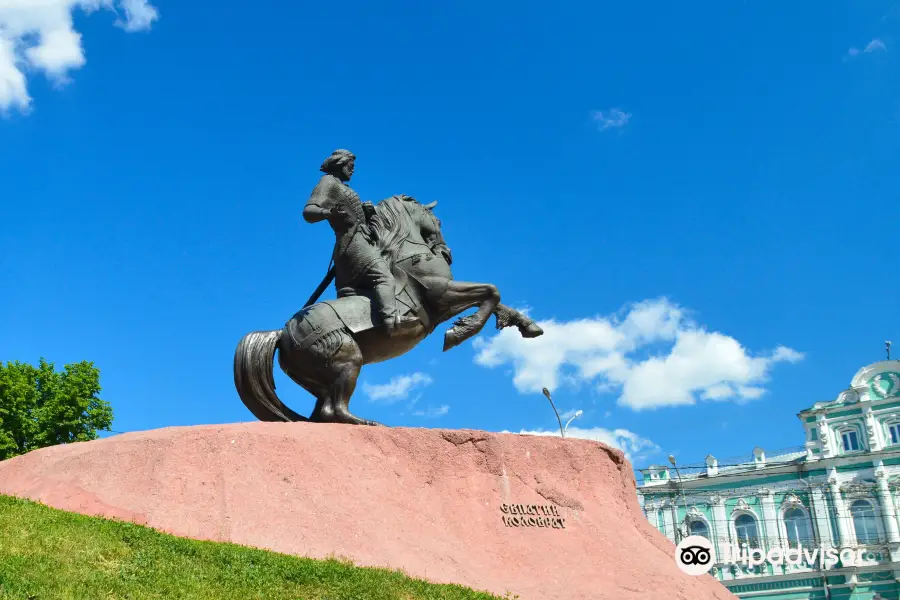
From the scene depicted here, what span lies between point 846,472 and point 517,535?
2966 cm

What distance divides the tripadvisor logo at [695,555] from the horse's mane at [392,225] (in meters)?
4.28

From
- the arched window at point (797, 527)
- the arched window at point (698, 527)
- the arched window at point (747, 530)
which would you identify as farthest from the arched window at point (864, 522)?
the arched window at point (698, 527)

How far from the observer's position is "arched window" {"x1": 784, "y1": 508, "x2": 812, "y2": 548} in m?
33.0

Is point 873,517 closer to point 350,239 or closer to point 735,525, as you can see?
point 735,525

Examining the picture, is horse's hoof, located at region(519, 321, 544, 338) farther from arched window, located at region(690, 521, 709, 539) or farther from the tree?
arched window, located at region(690, 521, 709, 539)

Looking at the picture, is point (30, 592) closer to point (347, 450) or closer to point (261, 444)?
point (261, 444)

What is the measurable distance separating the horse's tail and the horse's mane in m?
1.55

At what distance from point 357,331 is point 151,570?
3.66 metres

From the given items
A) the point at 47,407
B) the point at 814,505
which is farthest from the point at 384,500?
the point at 814,505

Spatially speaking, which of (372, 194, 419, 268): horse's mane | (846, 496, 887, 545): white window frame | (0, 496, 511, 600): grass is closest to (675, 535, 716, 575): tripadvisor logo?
(0, 496, 511, 600): grass

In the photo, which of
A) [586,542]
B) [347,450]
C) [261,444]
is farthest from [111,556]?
[586,542]

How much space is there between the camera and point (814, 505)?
3312cm

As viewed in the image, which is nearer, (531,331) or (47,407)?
(531,331)

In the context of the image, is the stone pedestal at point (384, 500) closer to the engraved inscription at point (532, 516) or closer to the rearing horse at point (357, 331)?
the engraved inscription at point (532, 516)
